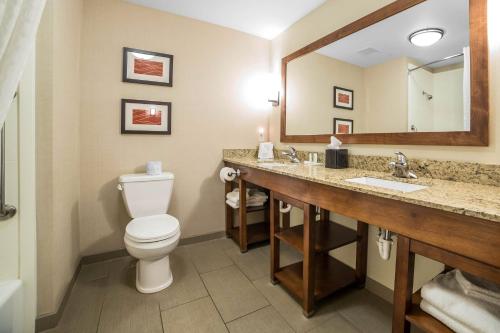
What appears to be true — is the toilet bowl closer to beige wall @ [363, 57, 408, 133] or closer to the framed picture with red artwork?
the framed picture with red artwork

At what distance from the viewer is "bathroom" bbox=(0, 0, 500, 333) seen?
3.16 ft

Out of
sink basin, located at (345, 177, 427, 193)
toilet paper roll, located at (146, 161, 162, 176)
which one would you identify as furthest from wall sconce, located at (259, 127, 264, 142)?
sink basin, located at (345, 177, 427, 193)

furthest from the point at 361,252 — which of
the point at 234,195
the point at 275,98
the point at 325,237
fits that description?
the point at 275,98

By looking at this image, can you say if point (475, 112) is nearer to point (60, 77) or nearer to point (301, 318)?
point (301, 318)

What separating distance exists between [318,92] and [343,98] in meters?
0.29

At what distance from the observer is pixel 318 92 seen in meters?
2.02

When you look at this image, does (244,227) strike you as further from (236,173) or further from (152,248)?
(152,248)

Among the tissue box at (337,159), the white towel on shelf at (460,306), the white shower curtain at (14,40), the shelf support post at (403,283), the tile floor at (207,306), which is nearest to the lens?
the white shower curtain at (14,40)

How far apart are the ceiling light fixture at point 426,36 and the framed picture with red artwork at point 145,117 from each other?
1903mm

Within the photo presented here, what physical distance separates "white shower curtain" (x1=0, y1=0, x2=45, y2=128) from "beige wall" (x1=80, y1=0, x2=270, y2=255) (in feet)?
4.54

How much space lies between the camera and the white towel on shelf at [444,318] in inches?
30.6

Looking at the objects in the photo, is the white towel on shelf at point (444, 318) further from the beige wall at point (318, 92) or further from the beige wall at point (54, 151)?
the beige wall at point (54, 151)

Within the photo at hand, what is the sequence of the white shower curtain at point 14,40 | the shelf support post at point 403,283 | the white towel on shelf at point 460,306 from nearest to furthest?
the white shower curtain at point 14,40 → the white towel on shelf at point 460,306 → the shelf support post at point 403,283

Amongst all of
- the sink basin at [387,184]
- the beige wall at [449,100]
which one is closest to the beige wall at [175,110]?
the sink basin at [387,184]
